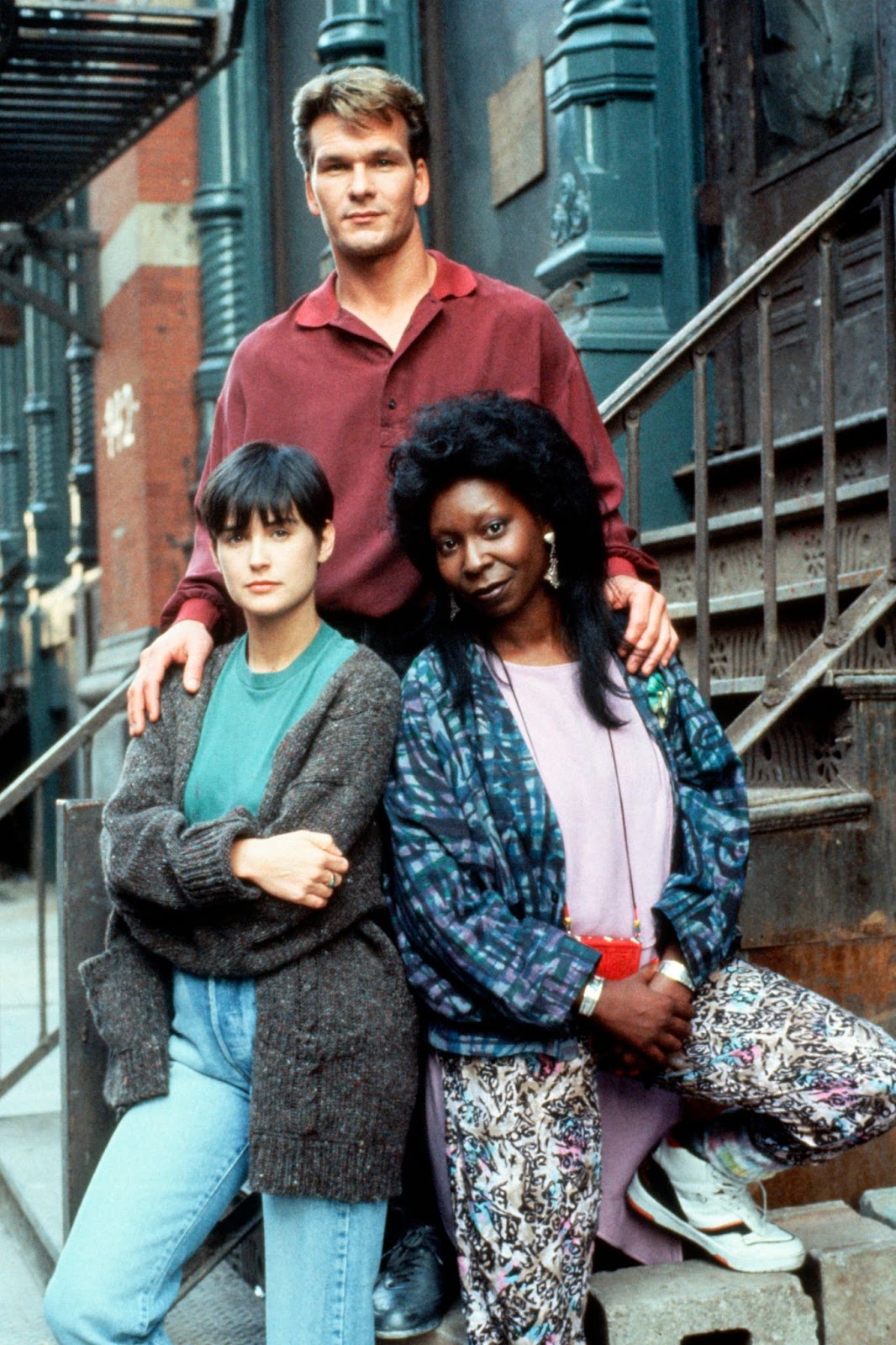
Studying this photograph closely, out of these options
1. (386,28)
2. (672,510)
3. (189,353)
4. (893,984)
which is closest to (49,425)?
(189,353)

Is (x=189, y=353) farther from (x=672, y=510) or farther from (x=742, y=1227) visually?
(x=742, y=1227)

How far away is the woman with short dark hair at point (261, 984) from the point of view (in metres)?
2.49

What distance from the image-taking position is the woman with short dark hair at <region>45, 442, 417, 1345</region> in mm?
2488

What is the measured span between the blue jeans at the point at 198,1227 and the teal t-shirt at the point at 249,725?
295 mm

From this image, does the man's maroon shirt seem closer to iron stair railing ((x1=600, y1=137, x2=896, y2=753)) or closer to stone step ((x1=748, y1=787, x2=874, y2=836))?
stone step ((x1=748, y1=787, x2=874, y2=836))

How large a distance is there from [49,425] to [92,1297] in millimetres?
12476

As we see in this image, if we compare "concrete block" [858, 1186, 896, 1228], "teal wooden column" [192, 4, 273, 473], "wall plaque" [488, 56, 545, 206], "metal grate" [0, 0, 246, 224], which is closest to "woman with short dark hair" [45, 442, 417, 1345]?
"concrete block" [858, 1186, 896, 1228]

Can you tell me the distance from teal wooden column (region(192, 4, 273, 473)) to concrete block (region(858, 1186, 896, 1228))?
696cm

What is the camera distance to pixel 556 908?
2.61 metres

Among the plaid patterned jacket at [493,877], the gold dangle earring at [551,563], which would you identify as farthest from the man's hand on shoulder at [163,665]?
the gold dangle earring at [551,563]

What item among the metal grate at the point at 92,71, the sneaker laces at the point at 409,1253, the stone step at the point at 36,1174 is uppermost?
the metal grate at the point at 92,71

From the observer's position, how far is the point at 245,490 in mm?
2648

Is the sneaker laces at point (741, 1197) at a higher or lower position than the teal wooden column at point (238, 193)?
lower

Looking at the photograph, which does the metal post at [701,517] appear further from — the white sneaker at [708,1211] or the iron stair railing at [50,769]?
the iron stair railing at [50,769]
